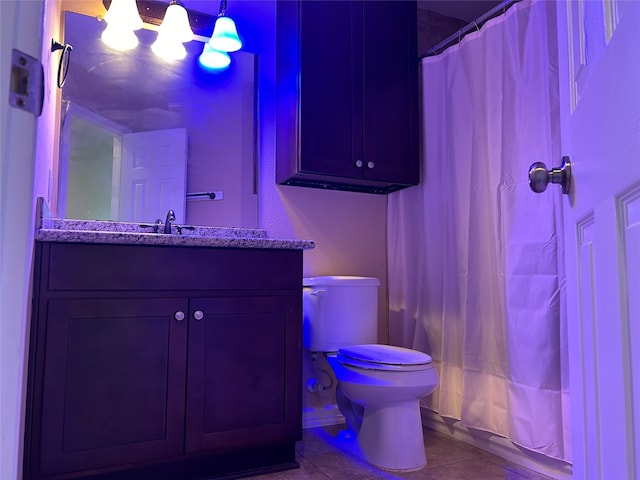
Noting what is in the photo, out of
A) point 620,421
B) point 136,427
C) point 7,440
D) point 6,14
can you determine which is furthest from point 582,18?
point 136,427

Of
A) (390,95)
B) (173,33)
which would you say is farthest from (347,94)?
(173,33)

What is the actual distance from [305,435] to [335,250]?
917 millimetres

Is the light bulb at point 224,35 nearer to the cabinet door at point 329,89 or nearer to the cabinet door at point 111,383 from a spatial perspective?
the cabinet door at point 329,89

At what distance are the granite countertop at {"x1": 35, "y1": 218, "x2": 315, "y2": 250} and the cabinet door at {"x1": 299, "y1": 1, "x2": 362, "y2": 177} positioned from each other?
468 millimetres

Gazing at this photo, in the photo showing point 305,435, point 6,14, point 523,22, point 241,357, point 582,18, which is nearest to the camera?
point 6,14

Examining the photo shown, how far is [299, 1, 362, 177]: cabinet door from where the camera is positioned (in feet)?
6.97

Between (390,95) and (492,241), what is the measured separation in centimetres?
91

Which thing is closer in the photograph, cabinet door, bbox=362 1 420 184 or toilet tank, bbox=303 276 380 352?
toilet tank, bbox=303 276 380 352

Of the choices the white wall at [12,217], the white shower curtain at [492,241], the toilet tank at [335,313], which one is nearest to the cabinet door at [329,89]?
the white shower curtain at [492,241]

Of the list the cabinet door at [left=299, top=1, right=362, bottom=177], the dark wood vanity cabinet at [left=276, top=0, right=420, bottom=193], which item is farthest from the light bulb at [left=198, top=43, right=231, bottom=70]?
the cabinet door at [left=299, top=1, right=362, bottom=177]

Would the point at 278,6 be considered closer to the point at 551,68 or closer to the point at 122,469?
the point at 551,68

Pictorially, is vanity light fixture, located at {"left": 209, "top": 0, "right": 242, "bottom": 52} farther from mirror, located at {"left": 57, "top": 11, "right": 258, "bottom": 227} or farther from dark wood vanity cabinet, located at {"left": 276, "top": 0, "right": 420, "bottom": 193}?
dark wood vanity cabinet, located at {"left": 276, "top": 0, "right": 420, "bottom": 193}

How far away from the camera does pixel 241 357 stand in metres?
1.66

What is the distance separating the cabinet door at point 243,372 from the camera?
158 cm
